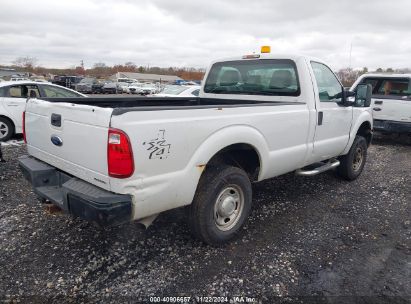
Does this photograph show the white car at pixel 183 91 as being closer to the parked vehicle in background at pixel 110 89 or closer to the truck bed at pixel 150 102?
the truck bed at pixel 150 102

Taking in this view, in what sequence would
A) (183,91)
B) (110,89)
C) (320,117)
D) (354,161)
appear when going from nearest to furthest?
(320,117) < (354,161) < (183,91) < (110,89)

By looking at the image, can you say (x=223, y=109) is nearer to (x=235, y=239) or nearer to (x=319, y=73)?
(x=235, y=239)

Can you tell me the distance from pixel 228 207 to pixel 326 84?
2359 mm

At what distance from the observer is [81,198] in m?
2.58

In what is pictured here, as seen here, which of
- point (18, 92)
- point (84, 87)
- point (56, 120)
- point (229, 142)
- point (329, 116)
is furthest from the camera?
point (84, 87)

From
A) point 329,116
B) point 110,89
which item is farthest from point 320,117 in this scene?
point 110,89

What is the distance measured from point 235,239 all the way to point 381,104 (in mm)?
7212

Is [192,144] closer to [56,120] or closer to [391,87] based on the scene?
[56,120]

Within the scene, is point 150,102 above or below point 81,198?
above

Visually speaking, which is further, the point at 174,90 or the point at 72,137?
the point at 174,90

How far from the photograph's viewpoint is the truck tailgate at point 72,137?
254 centimetres

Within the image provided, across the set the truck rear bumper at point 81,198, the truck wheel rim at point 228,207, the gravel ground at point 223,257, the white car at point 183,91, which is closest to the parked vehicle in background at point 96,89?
the white car at point 183,91

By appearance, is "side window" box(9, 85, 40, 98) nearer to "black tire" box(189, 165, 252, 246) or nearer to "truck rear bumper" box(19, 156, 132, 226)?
"truck rear bumper" box(19, 156, 132, 226)

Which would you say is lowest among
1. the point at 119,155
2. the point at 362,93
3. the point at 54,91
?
the point at 119,155
